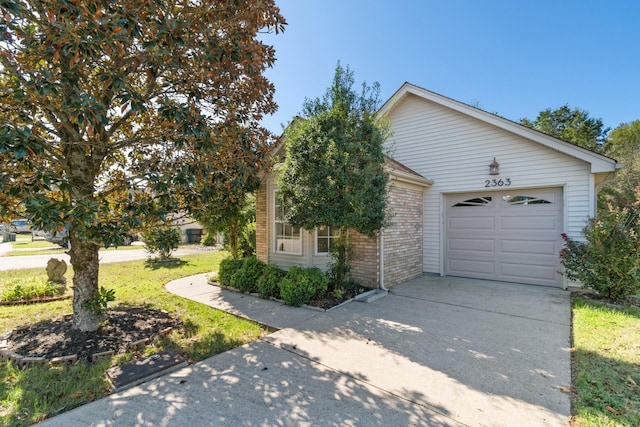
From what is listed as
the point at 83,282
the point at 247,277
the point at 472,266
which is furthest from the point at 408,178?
the point at 83,282

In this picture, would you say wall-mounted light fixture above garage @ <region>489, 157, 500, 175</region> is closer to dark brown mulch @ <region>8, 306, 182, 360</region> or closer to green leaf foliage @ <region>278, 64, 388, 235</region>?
green leaf foliage @ <region>278, 64, 388, 235</region>

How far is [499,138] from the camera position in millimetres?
7941

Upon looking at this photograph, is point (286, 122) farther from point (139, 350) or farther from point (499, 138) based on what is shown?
point (499, 138)

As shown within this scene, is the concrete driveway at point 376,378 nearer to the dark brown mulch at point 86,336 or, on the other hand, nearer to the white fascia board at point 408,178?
the dark brown mulch at point 86,336

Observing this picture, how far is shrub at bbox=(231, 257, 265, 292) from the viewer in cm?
702

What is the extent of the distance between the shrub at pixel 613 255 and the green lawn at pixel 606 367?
576 millimetres

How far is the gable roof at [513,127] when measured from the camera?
654cm

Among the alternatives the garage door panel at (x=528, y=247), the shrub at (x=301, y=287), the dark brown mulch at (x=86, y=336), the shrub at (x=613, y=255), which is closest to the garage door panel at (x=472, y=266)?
the garage door panel at (x=528, y=247)

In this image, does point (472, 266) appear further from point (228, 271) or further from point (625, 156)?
point (625, 156)

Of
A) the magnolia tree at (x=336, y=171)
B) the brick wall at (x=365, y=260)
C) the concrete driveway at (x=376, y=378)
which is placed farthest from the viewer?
the brick wall at (x=365, y=260)

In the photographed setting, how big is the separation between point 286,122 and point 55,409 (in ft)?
19.2

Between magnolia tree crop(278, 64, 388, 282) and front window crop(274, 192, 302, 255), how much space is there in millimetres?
1744

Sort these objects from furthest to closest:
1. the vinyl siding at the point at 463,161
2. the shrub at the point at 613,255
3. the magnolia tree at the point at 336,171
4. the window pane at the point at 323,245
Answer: the window pane at the point at 323,245 → the vinyl siding at the point at 463,161 → the shrub at the point at 613,255 → the magnolia tree at the point at 336,171

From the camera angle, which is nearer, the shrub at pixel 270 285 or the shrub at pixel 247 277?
the shrub at pixel 270 285
